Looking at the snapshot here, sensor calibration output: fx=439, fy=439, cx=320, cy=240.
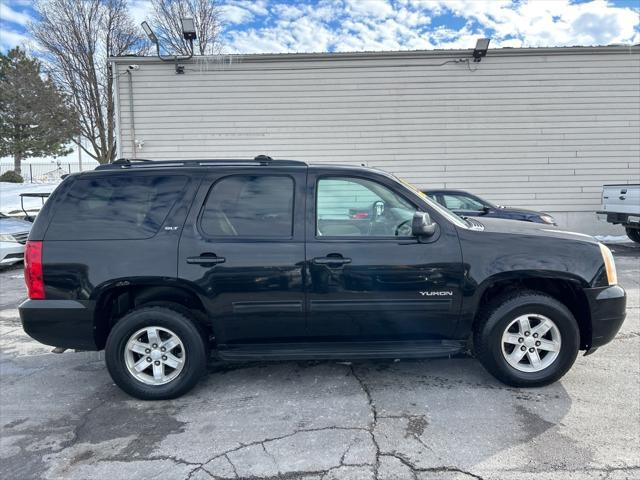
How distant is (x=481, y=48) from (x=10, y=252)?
1245 cm

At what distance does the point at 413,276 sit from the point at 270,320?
1.16 metres

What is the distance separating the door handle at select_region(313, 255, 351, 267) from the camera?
11.0 feet

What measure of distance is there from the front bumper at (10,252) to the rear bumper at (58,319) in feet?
23.0

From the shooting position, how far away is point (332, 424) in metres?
3.07

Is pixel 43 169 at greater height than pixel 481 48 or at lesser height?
lesser

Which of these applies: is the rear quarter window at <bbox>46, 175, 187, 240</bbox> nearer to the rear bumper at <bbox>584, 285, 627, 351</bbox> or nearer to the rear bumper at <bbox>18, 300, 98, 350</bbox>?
the rear bumper at <bbox>18, 300, 98, 350</bbox>

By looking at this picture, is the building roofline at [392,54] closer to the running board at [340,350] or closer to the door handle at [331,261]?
the door handle at [331,261]

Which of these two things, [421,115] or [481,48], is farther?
[421,115]

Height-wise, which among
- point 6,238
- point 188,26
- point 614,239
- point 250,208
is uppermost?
point 188,26

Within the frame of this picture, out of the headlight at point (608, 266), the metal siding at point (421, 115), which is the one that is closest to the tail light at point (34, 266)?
the headlight at point (608, 266)

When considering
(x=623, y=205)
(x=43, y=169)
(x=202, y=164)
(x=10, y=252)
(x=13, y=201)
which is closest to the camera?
(x=202, y=164)

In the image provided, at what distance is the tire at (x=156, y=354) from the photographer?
3.40 meters

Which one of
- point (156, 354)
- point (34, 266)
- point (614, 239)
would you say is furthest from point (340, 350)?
point (614, 239)

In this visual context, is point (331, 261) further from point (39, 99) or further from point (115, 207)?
point (39, 99)
